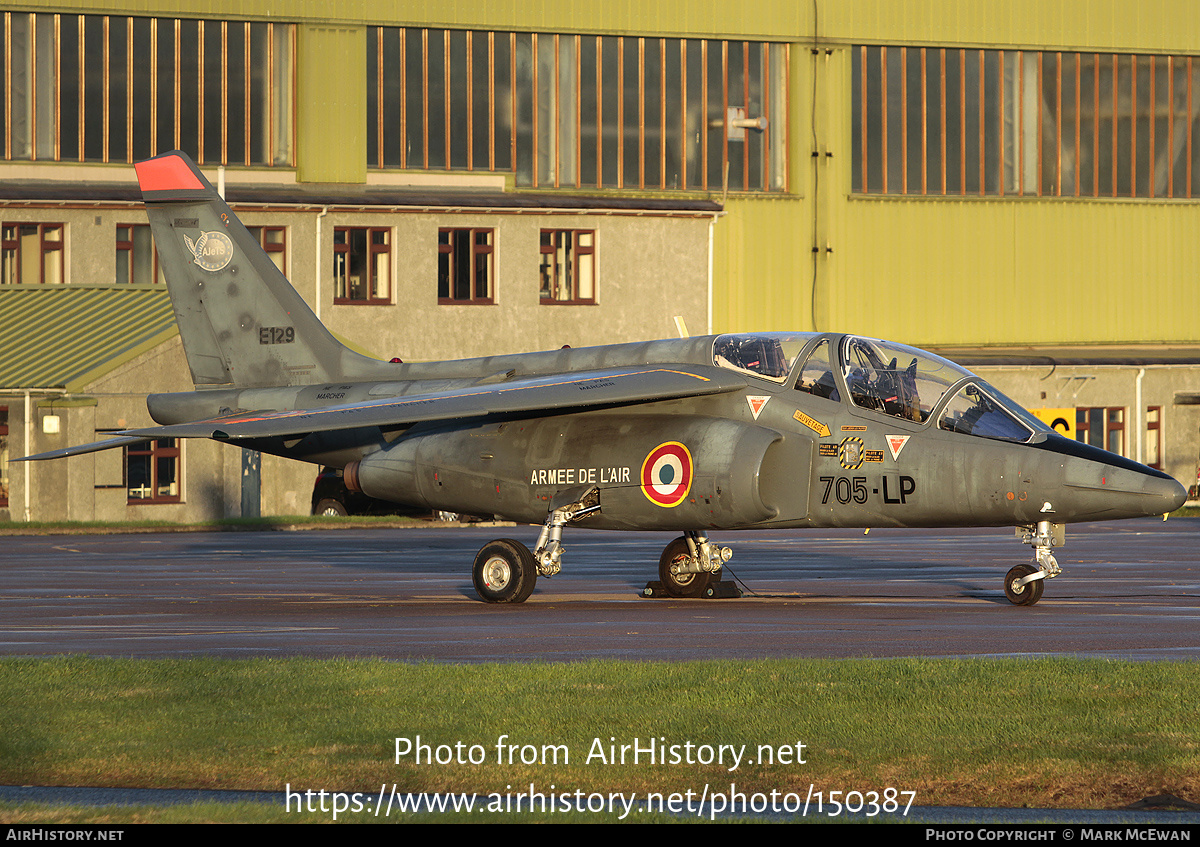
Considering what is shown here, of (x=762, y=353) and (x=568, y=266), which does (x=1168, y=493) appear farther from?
(x=568, y=266)

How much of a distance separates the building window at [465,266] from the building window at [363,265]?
160 centimetres

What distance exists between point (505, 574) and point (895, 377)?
196 inches

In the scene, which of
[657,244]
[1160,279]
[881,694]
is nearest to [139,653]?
[881,694]

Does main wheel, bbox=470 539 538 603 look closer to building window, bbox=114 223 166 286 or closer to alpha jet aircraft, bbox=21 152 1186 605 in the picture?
alpha jet aircraft, bbox=21 152 1186 605

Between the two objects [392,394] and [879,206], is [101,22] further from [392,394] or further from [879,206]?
[392,394]

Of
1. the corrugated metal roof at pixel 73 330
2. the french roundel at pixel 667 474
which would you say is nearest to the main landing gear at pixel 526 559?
the french roundel at pixel 667 474

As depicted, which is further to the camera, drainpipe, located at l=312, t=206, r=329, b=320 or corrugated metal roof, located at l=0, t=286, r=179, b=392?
drainpipe, located at l=312, t=206, r=329, b=320

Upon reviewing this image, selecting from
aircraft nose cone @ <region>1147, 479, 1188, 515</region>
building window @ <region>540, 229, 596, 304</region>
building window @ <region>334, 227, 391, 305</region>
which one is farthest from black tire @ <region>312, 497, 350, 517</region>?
aircraft nose cone @ <region>1147, 479, 1188, 515</region>

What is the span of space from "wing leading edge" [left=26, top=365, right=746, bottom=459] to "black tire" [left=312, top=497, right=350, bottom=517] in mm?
21721

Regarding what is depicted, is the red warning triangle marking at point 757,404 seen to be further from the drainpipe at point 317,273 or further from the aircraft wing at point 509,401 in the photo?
the drainpipe at point 317,273

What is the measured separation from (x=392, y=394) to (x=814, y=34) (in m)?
37.5

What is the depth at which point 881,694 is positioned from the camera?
10539 millimetres

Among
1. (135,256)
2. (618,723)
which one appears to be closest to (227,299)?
(618,723)

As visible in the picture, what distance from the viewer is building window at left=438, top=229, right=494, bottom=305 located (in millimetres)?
46125
